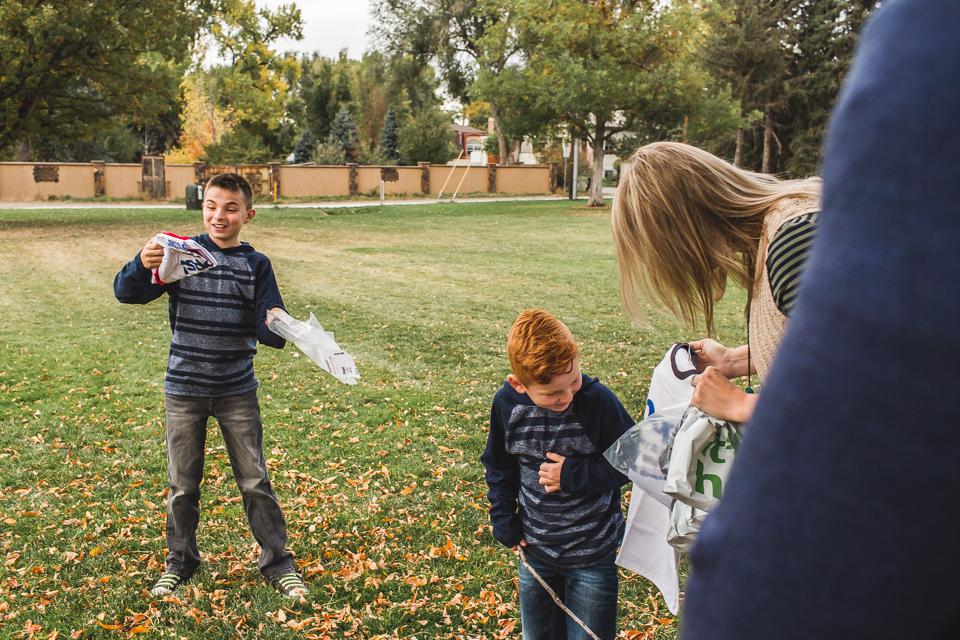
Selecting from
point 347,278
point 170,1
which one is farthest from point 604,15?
point 347,278

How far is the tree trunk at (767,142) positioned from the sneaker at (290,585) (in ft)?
153

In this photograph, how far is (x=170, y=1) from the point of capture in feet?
78.5

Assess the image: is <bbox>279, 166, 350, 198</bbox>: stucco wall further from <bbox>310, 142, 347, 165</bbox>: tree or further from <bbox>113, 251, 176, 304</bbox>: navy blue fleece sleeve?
<bbox>113, 251, 176, 304</bbox>: navy blue fleece sleeve

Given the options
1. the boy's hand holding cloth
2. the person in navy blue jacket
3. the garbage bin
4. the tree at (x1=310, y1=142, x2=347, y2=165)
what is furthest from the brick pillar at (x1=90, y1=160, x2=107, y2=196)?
the person in navy blue jacket

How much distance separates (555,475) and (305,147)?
54.1 metres

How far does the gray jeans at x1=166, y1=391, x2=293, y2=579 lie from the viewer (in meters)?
3.86

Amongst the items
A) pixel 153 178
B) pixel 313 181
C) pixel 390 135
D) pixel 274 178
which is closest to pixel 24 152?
pixel 153 178

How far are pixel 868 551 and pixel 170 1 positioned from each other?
90.0 feet

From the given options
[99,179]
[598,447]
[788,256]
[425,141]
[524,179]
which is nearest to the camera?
[788,256]

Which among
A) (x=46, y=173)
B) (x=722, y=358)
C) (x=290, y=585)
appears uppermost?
(x=46, y=173)

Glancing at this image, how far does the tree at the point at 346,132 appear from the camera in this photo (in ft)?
175

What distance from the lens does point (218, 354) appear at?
380cm

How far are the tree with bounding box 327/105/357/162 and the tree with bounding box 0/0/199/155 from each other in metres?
26.8

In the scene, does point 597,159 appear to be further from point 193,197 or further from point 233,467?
point 233,467
